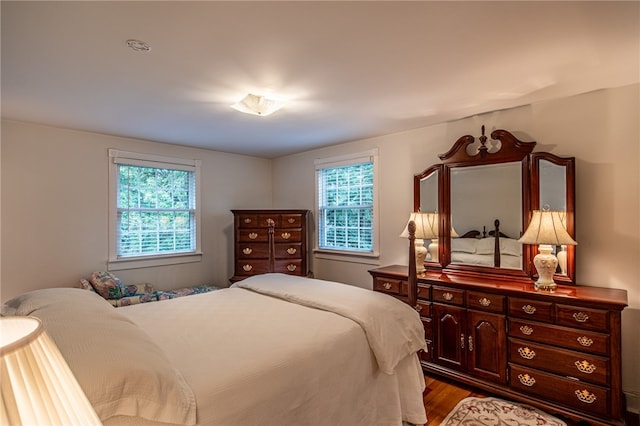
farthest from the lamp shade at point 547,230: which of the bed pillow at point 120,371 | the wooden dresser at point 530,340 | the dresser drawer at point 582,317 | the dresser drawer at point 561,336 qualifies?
the bed pillow at point 120,371

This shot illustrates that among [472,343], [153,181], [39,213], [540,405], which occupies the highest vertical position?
[153,181]

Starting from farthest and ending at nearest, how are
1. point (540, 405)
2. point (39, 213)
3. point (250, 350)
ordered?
point (39, 213) → point (540, 405) → point (250, 350)

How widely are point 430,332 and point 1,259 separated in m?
4.17

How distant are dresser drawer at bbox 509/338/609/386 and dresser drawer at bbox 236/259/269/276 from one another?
9.53ft

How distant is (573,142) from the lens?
2723mm

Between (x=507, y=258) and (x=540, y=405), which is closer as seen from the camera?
(x=540, y=405)

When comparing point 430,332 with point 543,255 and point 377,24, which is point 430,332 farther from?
point 377,24

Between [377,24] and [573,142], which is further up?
[377,24]

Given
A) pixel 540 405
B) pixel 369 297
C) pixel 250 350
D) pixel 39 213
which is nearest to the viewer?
pixel 250 350

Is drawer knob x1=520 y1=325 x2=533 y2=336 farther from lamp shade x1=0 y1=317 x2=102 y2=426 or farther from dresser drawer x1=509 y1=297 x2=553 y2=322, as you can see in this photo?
lamp shade x1=0 y1=317 x2=102 y2=426

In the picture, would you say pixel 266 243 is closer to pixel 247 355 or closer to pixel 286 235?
Result: pixel 286 235

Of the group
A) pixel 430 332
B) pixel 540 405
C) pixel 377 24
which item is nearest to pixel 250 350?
pixel 377 24

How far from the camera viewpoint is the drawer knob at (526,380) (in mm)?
2498

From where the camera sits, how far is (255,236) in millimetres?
4465
